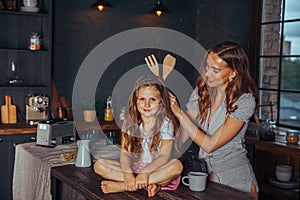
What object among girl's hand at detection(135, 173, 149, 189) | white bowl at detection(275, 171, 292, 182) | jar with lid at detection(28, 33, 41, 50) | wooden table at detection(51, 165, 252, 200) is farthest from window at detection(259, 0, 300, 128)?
girl's hand at detection(135, 173, 149, 189)

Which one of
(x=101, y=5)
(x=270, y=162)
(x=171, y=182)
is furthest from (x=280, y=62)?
(x=171, y=182)

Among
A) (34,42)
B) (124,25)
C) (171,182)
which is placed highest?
(124,25)

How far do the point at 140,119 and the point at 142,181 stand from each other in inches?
12.1

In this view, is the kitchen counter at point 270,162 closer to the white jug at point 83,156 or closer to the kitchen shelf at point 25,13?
the white jug at point 83,156

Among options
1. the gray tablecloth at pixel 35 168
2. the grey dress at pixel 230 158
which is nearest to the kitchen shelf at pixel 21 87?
the gray tablecloth at pixel 35 168

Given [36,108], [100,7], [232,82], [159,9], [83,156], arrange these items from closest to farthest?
[232,82] → [83,156] → [36,108] → [100,7] → [159,9]

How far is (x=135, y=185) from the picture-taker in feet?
6.27

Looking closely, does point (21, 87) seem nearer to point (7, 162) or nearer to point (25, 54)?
point (25, 54)

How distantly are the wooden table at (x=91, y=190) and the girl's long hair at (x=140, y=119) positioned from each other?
0.73ft

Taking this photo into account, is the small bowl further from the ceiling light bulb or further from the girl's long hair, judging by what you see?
the ceiling light bulb

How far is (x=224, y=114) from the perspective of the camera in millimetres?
2158

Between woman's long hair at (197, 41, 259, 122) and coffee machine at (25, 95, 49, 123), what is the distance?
2692 mm

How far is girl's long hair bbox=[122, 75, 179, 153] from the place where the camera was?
6.47 feet

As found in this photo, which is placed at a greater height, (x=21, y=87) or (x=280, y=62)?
(x=280, y=62)
